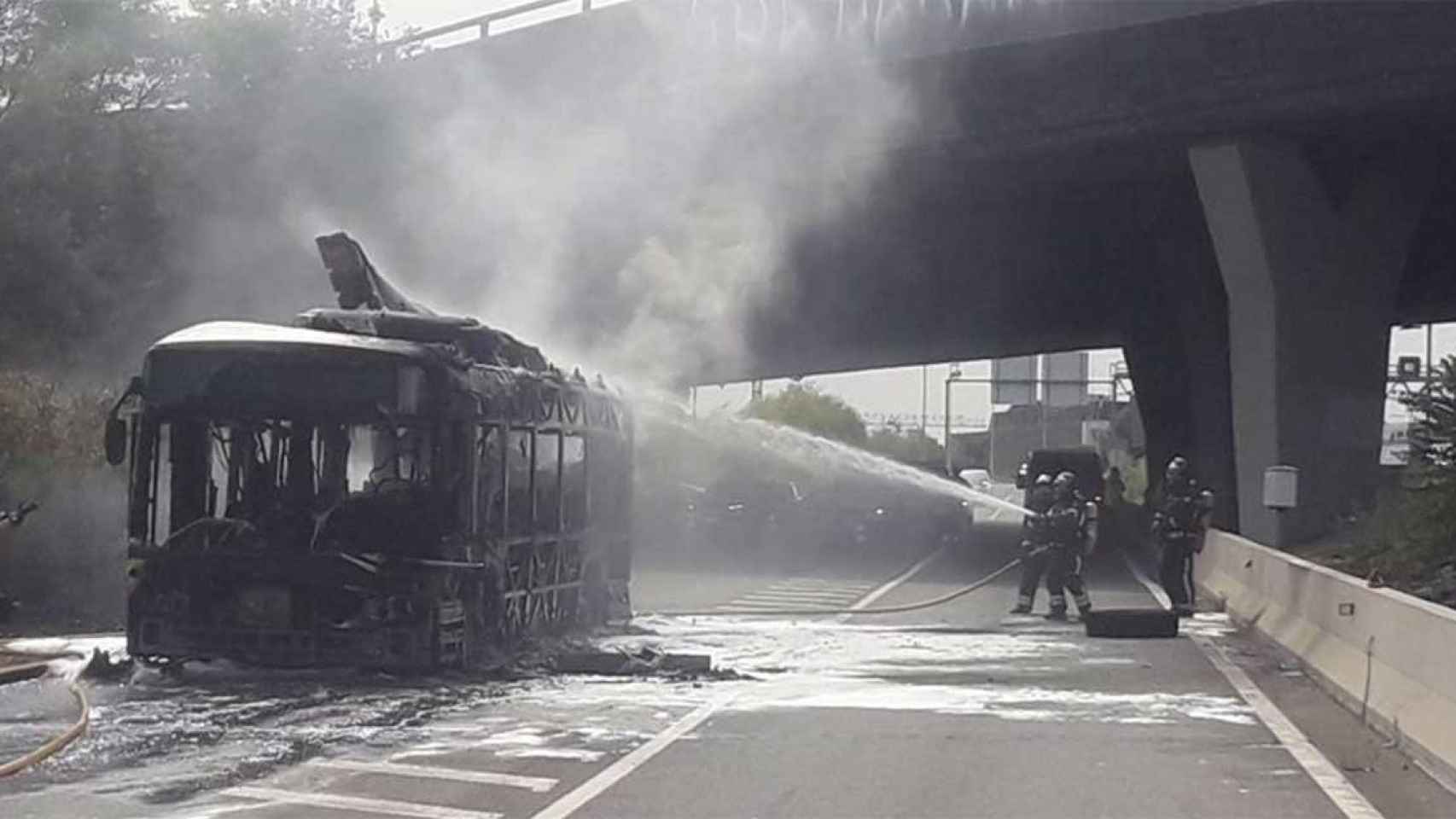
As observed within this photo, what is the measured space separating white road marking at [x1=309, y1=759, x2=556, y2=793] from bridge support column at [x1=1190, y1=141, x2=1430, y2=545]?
89.3ft

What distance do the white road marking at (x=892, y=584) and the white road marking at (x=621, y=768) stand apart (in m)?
10.8

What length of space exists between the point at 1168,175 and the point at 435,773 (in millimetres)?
30643

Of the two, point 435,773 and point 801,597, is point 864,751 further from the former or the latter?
point 801,597

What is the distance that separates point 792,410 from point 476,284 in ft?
281

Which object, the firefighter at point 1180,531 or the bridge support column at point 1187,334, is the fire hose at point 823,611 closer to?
the firefighter at point 1180,531

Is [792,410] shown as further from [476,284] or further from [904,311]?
[476,284]

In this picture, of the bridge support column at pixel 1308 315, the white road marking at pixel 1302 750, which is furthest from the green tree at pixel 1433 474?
the bridge support column at pixel 1308 315

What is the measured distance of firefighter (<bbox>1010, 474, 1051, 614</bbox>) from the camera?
26578mm

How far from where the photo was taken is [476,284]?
105 feet

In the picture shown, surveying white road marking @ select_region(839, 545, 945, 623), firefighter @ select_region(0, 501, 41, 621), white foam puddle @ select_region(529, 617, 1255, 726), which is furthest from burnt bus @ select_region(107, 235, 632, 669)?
white road marking @ select_region(839, 545, 945, 623)

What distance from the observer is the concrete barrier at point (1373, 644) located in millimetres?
13383

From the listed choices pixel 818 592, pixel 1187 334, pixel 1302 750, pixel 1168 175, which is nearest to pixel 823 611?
pixel 818 592

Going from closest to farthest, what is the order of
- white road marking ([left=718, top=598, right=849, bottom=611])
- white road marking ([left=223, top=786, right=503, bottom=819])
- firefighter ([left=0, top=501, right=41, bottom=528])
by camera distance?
white road marking ([left=223, top=786, right=503, bottom=819]), firefighter ([left=0, top=501, right=41, bottom=528]), white road marking ([left=718, top=598, right=849, bottom=611])

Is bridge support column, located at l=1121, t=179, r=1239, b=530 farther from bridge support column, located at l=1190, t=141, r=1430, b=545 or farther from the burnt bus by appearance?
the burnt bus
